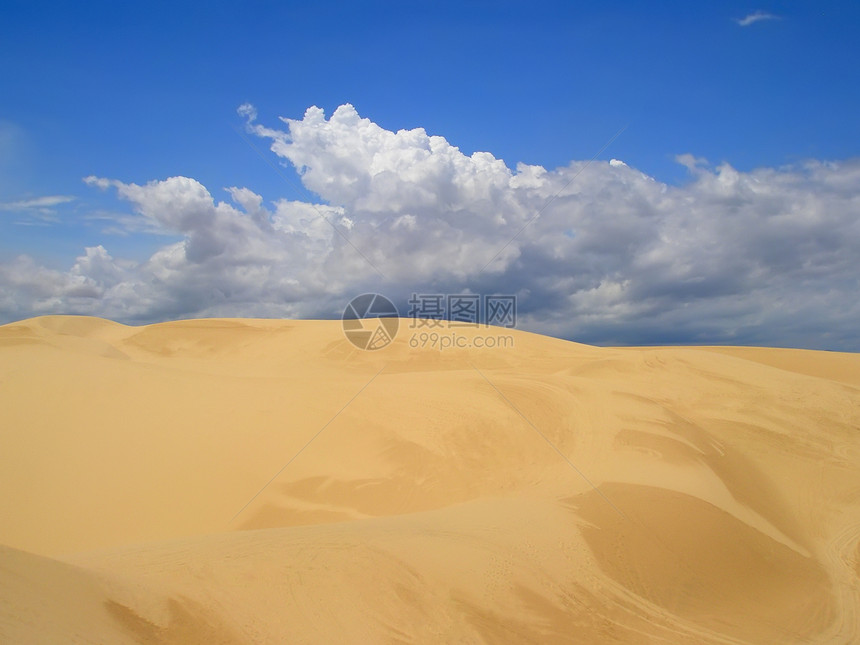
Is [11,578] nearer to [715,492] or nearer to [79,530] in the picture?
[79,530]

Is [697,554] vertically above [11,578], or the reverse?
[11,578]

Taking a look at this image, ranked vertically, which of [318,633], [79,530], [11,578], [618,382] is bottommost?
[79,530]

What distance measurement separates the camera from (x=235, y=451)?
40.5 feet

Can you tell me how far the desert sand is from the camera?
5938mm

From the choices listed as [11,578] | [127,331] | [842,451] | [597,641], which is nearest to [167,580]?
[11,578]

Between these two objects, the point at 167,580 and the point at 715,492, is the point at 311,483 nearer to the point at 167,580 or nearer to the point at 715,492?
the point at 167,580

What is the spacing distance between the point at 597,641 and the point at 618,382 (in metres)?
11.8

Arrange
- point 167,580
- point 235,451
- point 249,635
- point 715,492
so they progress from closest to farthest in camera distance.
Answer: point 249,635
point 167,580
point 715,492
point 235,451

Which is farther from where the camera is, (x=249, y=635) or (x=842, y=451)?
(x=842, y=451)

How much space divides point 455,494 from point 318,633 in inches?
242

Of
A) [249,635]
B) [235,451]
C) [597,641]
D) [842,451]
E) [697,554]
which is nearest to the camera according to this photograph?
[249,635]

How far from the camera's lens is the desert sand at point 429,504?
5938 millimetres

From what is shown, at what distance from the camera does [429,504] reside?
11.1m

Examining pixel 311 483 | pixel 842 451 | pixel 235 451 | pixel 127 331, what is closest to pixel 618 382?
pixel 842 451
